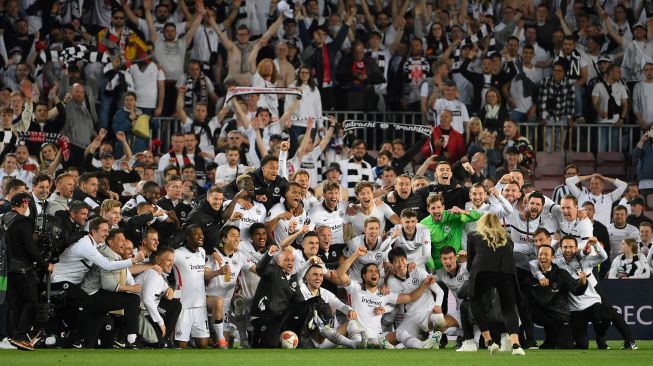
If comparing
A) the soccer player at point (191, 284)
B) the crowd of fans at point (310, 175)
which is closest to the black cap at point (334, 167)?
the crowd of fans at point (310, 175)

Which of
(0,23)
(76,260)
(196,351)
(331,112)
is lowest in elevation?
(196,351)

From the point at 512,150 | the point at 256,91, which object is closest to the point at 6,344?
the point at 256,91

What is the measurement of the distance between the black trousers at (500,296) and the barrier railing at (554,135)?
935cm

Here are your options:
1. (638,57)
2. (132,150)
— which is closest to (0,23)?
(132,150)

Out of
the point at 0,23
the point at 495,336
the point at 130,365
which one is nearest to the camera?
the point at 130,365

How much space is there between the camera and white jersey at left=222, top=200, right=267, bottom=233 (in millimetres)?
20125

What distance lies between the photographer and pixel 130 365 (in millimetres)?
15359

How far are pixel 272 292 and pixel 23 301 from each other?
3.35m

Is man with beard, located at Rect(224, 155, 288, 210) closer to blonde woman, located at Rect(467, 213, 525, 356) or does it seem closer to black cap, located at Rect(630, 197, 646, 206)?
blonde woman, located at Rect(467, 213, 525, 356)

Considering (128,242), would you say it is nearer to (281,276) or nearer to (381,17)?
(281,276)

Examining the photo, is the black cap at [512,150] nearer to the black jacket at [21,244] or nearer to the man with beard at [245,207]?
the man with beard at [245,207]

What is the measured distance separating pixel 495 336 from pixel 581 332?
2232 mm

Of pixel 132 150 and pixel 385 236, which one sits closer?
pixel 385 236

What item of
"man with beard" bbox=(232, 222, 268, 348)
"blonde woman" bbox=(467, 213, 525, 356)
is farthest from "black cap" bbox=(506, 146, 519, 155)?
"blonde woman" bbox=(467, 213, 525, 356)
